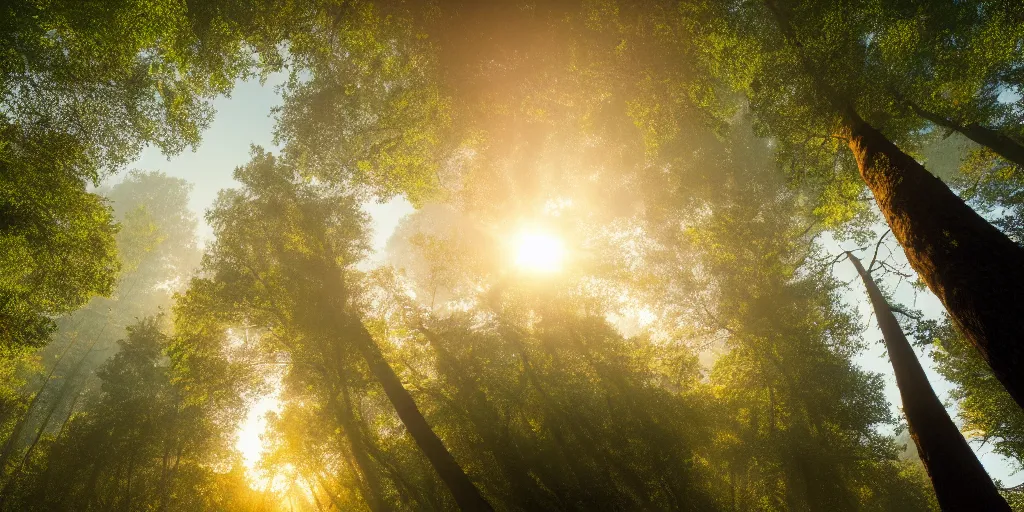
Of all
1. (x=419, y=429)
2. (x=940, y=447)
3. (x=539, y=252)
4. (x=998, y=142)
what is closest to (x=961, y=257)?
(x=940, y=447)

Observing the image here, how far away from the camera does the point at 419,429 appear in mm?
12375

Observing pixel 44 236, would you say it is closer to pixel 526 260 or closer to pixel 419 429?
pixel 419 429

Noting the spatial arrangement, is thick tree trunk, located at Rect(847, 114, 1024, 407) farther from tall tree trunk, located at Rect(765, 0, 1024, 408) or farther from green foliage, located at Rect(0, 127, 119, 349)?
green foliage, located at Rect(0, 127, 119, 349)

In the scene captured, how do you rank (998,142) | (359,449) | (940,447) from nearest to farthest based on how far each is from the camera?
1. (940,447)
2. (998,142)
3. (359,449)

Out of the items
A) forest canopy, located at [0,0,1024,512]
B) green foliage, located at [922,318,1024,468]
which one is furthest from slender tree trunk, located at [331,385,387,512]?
green foliage, located at [922,318,1024,468]

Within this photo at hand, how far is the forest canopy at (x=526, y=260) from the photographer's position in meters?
8.48

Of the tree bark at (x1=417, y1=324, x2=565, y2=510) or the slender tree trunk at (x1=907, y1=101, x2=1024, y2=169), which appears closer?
the slender tree trunk at (x1=907, y1=101, x2=1024, y2=169)

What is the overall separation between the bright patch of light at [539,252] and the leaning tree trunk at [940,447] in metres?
11.6

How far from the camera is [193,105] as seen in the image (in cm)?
1335

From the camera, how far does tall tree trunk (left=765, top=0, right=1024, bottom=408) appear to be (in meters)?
3.77

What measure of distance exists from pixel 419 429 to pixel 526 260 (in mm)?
8769

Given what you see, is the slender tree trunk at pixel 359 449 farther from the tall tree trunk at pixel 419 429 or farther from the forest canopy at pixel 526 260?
the tall tree trunk at pixel 419 429

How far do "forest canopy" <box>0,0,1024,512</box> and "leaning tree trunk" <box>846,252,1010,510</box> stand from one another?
0.08m

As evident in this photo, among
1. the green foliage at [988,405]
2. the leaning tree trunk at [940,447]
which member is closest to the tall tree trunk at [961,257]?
the leaning tree trunk at [940,447]
